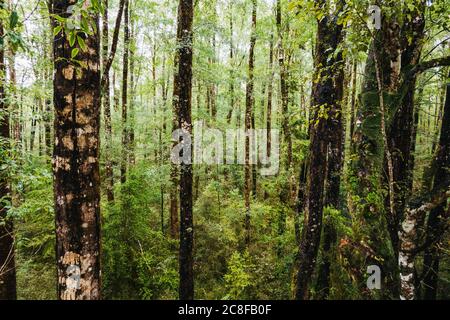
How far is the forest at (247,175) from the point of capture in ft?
6.73

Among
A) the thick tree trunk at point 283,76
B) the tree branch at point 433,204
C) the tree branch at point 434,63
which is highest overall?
the thick tree trunk at point 283,76

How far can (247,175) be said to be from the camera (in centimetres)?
1177

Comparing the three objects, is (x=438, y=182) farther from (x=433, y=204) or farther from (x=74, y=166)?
(x=74, y=166)

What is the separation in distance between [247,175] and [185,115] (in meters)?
6.00

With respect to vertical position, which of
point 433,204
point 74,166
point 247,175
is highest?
point 74,166

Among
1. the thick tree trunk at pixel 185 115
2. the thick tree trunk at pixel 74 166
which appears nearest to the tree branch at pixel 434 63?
the thick tree trunk at pixel 74 166

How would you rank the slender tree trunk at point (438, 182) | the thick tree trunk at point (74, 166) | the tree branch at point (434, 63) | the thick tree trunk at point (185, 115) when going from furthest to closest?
the thick tree trunk at point (185, 115) → the slender tree trunk at point (438, 182) → the tree branch at point (434, 63) → the thick tree trunk at point (74, 166)

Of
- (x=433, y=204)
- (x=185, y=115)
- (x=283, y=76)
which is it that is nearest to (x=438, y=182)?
(x=433, y=204)

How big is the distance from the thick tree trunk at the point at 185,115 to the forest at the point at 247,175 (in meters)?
0.03

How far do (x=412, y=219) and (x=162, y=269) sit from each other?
8850 mm

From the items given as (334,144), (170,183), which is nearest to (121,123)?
(170,183)

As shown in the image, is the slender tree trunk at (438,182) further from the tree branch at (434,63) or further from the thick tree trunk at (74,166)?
the thick tree trunk at (74,166)

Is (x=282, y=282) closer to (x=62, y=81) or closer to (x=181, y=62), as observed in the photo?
(x=181, y=62)

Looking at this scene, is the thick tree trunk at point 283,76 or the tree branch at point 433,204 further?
the thick tree trunk at point 283,76
